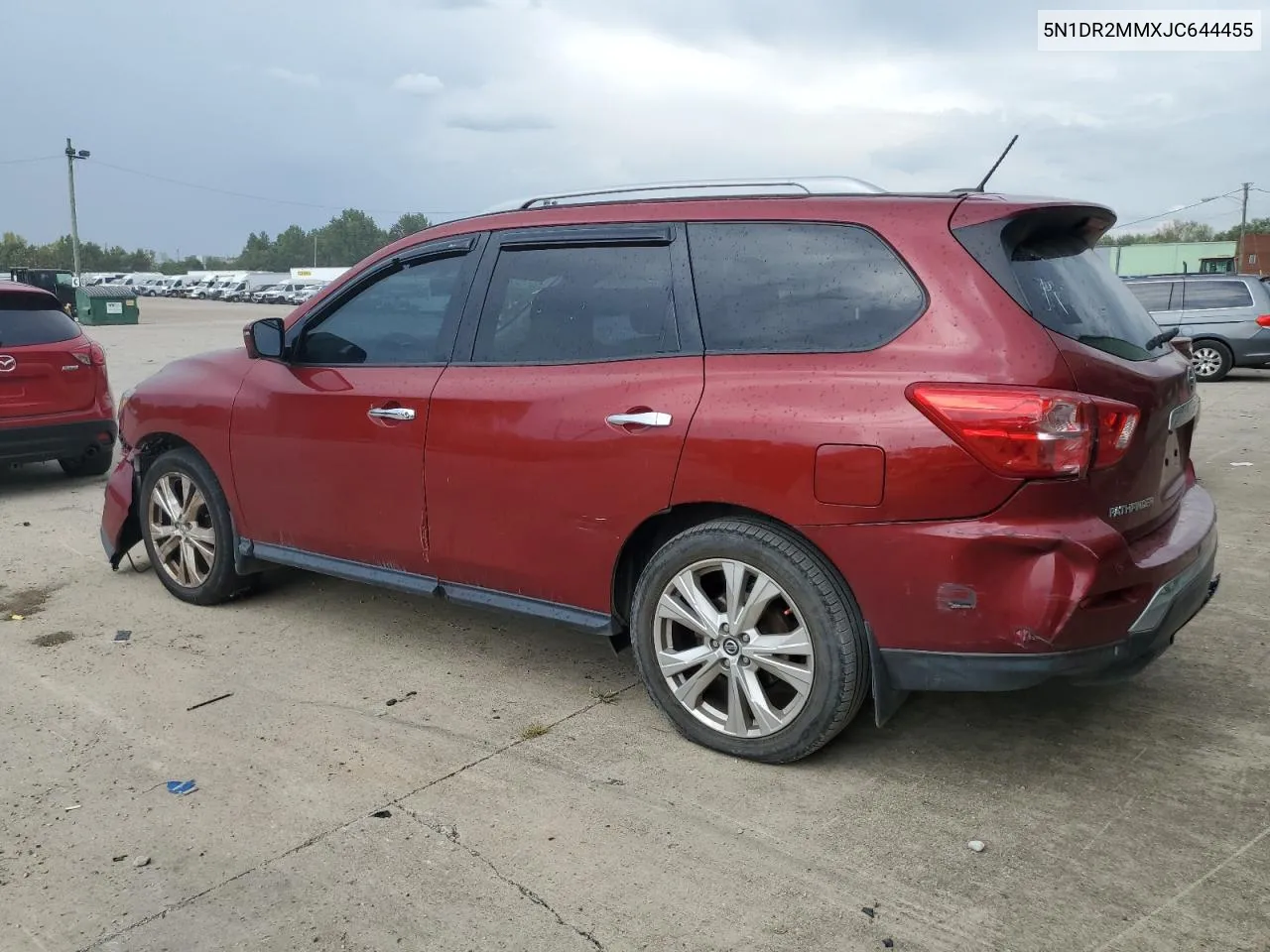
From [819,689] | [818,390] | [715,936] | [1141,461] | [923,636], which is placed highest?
[818,390]

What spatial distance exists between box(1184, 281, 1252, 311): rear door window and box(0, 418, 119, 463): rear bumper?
15.3 m

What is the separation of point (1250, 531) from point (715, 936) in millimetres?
5202

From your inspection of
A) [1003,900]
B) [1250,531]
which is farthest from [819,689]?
[1250,531]

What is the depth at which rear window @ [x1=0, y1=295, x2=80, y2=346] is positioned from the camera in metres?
7.98

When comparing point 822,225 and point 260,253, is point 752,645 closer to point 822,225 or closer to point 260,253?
point 822,225

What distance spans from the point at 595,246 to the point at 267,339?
1.65 meters

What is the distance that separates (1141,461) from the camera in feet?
10.3

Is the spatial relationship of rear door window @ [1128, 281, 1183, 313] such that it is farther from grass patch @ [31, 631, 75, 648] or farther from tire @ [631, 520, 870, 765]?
grass patch @ [31, 631, 75, 648]

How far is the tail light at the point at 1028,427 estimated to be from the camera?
9.57 ft

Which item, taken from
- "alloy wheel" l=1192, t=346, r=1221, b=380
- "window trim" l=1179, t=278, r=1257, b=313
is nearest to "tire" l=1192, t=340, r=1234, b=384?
"alloy wheel" l=1192, t=346, r=1221, b=380

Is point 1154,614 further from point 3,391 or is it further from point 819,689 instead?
point 3,391

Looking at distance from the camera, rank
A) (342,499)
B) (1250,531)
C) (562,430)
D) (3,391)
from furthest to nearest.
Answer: (3,391), (1250,531), (342,499), (562,430)

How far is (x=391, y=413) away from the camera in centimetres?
421

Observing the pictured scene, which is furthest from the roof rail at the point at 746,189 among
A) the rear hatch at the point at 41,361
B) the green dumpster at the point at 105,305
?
the green dumpster at the point at 105,305
